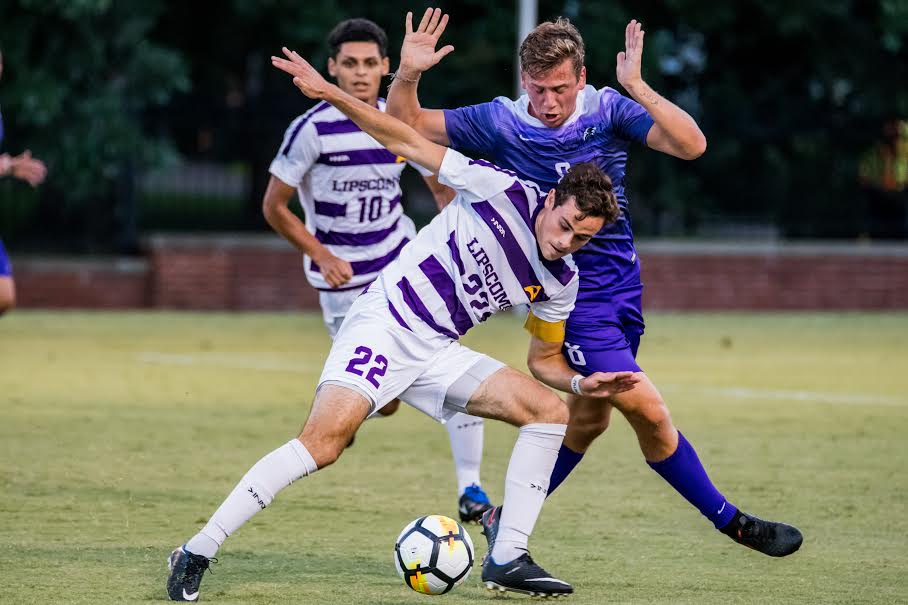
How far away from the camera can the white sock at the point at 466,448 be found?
759cm

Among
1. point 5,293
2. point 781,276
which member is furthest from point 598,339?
point 781,276

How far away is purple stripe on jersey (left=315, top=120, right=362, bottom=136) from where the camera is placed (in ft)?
27.3

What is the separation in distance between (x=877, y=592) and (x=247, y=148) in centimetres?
1675

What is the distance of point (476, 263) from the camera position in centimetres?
582

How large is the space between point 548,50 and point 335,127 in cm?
265

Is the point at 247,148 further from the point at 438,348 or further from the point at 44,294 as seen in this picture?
the point at 438,348

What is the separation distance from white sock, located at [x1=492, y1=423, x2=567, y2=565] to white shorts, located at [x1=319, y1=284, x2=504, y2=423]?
0.28 metres

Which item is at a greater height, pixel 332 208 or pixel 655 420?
pixel 332 208

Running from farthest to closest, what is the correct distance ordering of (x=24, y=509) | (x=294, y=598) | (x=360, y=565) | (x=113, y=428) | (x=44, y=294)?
(x=44, y=294) → (x=113, y=428) → (x=24, y=509) → (x=360, y=565) → (x=294, y=598)

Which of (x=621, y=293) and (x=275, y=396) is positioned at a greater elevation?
(x=621, y=293)

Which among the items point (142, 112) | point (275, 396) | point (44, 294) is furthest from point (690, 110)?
point (275, 396)

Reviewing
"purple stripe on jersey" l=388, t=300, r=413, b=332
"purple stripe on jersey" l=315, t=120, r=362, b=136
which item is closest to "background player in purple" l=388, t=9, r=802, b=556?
"purple stripe on jersey" l=388, t=300, r=413, b=332

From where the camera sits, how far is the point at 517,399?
589cm

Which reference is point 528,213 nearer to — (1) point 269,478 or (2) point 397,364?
(2) point 397,364
